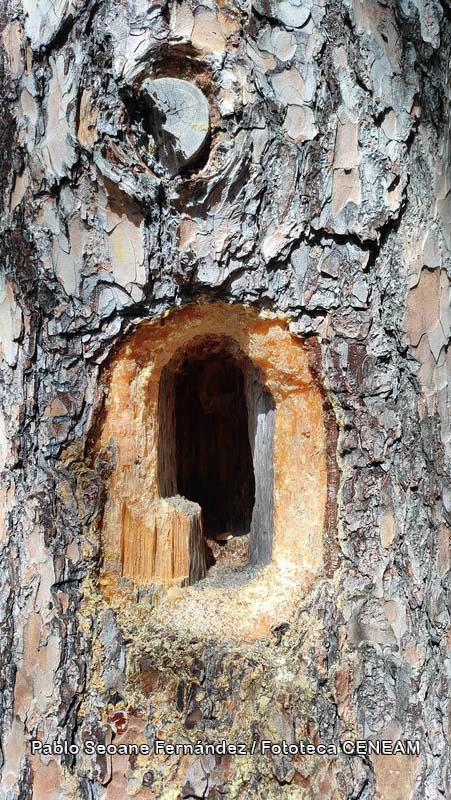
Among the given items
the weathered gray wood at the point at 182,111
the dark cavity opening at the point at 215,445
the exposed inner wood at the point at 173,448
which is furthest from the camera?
the dark cavity opening at the point at 215,445

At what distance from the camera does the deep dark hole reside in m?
2.37

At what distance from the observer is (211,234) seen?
1.45 meters

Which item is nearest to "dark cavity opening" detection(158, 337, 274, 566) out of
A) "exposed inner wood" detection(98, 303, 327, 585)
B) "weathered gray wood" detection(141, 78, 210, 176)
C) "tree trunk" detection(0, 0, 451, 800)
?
"exposed inner wood" detection(98, 303, 327, 585)

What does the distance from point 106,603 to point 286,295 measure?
2.64 feet

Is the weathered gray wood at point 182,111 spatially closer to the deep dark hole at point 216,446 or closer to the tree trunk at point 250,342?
the tree trunk at point 250,342

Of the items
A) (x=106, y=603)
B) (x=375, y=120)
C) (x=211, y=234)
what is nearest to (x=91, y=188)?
(x=211, y=234)

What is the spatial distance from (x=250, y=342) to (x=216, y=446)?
0.96 meters

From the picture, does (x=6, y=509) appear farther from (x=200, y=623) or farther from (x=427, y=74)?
(x=427, y=74)

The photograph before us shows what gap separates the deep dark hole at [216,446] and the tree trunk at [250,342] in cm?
79

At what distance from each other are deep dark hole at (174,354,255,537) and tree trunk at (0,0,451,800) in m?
0.79

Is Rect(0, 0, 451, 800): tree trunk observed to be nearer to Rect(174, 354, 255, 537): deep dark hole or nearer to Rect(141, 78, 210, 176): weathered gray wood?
Rect(141, 78, 210, 176): weathered gray wood

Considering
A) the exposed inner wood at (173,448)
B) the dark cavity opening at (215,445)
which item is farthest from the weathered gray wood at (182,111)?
the dark cavity opening at (215,445)

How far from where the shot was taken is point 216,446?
2492mm

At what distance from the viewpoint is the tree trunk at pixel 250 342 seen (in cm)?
143
